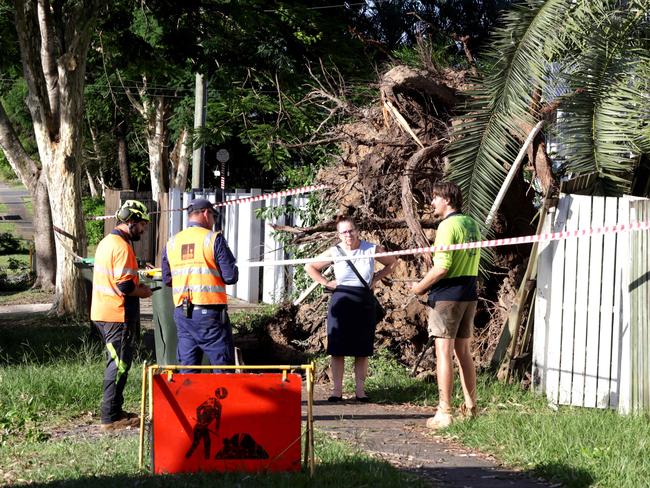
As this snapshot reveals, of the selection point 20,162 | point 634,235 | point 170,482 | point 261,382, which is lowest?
point 170,482

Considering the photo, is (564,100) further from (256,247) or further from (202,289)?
(256,247)

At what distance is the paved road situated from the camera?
159 feet

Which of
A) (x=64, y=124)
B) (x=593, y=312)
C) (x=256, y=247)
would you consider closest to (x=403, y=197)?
(x=593, y=312)

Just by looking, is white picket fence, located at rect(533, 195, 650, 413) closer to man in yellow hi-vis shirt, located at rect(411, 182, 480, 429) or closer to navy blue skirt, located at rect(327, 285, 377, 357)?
man in yellow hi-vis shirt, located at rect(411, 182, 480, 429)

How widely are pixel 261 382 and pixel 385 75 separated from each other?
5.91m

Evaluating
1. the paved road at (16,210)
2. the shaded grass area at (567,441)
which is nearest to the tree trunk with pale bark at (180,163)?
the paved road at (16,210)

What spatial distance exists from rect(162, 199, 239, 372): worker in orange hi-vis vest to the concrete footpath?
1.16m

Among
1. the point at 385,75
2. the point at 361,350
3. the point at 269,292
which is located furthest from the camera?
the point at 269,292

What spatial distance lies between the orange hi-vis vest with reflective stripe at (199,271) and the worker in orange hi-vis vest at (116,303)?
56 centimetres

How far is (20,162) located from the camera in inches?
728

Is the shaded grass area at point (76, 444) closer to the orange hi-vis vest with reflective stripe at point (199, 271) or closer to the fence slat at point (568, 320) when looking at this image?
the orange hi-vis vest with reflective stripe at point (199, 271)

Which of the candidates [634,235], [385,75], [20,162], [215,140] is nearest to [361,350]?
[634,235]

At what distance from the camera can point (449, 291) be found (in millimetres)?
8156

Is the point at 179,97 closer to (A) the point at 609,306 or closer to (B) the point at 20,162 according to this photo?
(B) the point at 20,162
